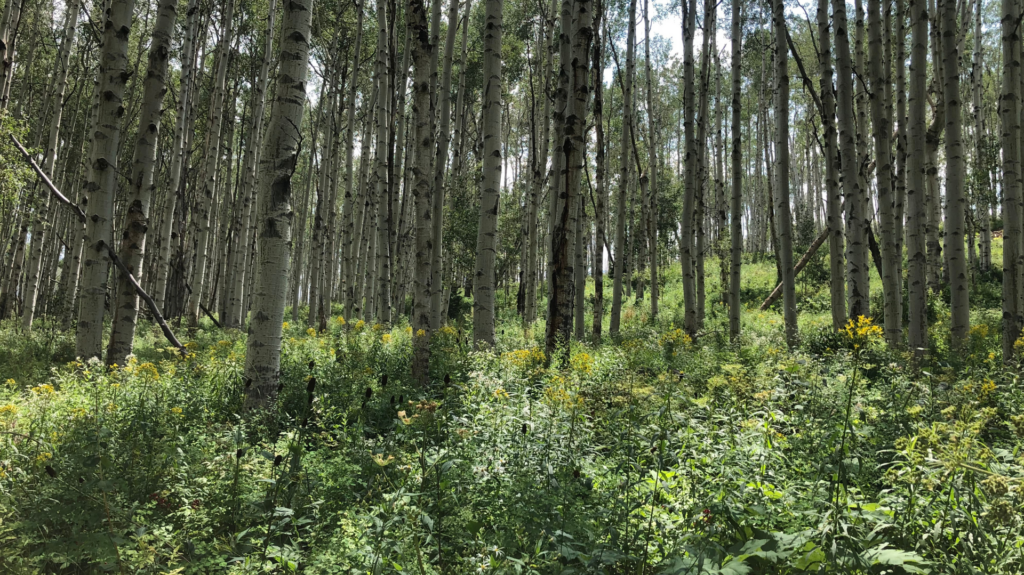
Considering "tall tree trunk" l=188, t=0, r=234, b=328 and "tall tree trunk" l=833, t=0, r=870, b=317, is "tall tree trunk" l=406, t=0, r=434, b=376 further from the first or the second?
"tall tree trunk" l=188, t=0, r=234, b=328

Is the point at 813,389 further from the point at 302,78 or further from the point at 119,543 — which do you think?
the point at 302,78

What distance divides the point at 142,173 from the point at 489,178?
4663 millimetres

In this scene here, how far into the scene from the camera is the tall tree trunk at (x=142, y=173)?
623 centimetres

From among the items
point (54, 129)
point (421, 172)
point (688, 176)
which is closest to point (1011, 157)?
point (688, 176)

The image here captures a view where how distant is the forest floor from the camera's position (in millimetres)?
2121

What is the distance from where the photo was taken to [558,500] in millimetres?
2535

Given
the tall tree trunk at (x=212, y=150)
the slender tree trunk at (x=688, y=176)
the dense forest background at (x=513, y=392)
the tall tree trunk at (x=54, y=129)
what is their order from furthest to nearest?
the tall tree trunk at (x=212, y=150)
the tall tree trunk at (x=54, y=129)
the slender tree trunk at (x=688, y=176)
the dense forest background at (x=513, y=392)

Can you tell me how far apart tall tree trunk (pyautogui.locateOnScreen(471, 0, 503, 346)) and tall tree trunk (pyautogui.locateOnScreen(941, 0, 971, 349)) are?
6.38m

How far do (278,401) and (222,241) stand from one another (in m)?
21.9

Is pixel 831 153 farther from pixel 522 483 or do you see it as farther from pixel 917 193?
pixel 522 483

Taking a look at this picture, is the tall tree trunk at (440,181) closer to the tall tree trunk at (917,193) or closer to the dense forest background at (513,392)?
the dense forest background at (513,392)

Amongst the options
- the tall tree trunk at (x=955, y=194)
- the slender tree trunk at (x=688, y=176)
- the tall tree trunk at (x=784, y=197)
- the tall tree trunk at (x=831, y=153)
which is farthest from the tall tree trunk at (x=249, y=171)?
the tall tree trunk at (x=955, y=194)

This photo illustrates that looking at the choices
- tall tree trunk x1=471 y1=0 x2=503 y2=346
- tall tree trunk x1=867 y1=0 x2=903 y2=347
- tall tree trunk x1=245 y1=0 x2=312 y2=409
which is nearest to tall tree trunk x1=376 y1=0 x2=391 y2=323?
tall tree trunk x1=471 y1=0 x2=503 y2=346

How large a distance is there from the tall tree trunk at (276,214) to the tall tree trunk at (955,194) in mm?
8453
